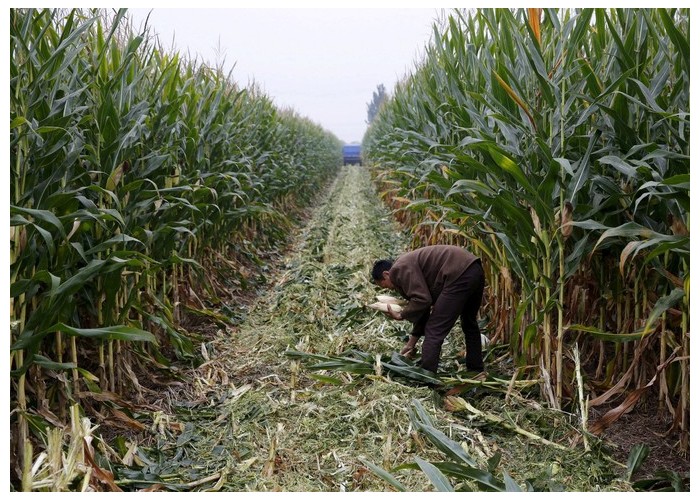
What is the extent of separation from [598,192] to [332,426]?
1911 mm

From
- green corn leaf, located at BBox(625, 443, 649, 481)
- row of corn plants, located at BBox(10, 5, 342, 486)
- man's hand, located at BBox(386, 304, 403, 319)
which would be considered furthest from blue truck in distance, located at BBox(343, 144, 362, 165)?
green corn leaf, located at BBox(625, 443, 649, 481)

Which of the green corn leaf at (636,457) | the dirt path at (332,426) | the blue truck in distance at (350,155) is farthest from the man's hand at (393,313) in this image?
the blue truck in distance at (350,155)

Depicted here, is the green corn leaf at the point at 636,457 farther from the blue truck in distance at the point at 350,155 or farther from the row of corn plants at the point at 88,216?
the blue truck in distance at the point at 350,155

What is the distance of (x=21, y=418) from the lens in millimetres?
2715

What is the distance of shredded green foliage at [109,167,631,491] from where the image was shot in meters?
2.85

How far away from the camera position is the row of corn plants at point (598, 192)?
9.45ft

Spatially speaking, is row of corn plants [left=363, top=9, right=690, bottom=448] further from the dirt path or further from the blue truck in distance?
the blue truck in distance

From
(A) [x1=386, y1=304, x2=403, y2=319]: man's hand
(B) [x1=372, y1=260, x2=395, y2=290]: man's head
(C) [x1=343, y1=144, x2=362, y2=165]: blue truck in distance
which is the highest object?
(C) [x1=343, y1=144, x2=362, y2=165]: blue truck in distance

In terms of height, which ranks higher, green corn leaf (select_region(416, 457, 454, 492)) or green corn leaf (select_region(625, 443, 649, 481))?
green corn leaf (select_region(416, 457, 454, 492))

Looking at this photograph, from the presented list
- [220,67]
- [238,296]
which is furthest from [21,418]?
[220,67]

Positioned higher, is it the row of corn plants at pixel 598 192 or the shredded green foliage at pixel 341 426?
the row of corn plants at pixel 598 192

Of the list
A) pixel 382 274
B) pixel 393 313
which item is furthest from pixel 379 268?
pixel 393 313

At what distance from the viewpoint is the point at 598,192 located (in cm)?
329

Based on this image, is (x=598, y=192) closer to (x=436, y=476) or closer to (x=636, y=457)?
(x=636, y=457)
